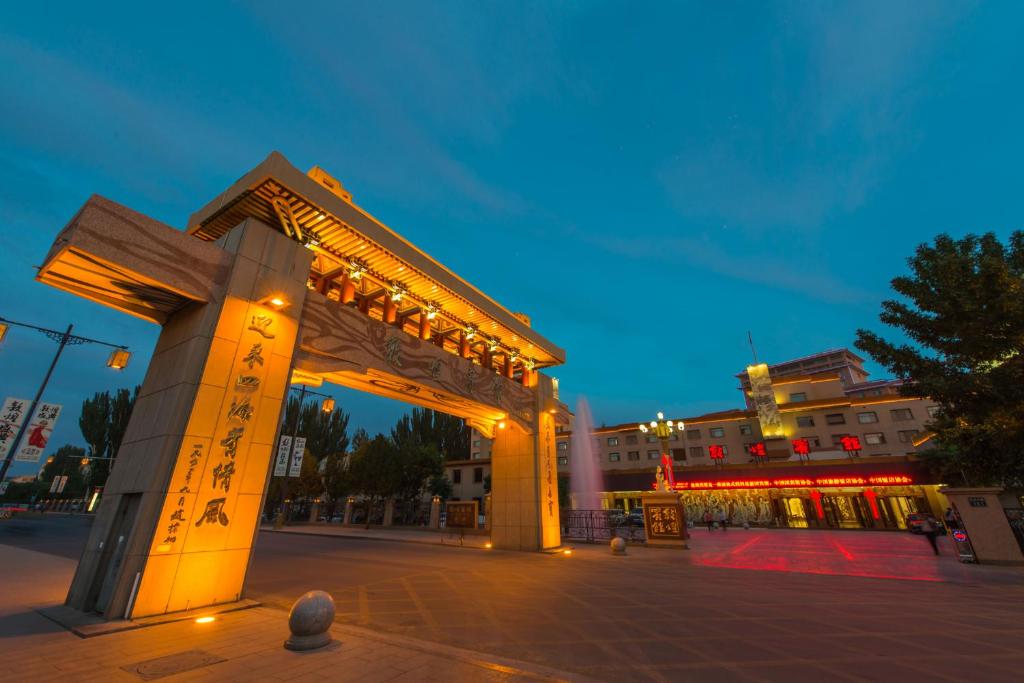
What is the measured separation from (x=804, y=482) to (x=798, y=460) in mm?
2528

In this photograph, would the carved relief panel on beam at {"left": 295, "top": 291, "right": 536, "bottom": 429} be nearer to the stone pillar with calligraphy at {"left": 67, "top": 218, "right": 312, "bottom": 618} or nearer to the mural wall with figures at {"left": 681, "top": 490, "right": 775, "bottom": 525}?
the stone pillar with calligraphy at {"left": 67, "top": 218, "right": 312, "bottom": 618}

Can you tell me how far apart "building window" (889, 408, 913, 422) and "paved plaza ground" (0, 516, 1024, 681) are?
94.4 feet

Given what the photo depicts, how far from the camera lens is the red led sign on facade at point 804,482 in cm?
2645

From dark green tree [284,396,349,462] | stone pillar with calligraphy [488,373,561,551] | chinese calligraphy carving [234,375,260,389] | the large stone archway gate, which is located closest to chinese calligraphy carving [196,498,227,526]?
the large stone archway gate

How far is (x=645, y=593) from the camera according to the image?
870cm

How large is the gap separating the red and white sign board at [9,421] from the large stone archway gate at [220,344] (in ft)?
37.2

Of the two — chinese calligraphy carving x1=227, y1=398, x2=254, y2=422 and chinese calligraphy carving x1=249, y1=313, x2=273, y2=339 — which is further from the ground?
chinese calligraphy carving x1=249, y1=313, x2=273, y2=339

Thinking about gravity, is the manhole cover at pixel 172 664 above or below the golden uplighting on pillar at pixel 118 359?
below

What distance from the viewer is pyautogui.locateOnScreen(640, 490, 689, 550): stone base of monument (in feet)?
55.9

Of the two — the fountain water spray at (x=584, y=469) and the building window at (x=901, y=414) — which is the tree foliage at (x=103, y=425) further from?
the building window at (x=901, y=414)

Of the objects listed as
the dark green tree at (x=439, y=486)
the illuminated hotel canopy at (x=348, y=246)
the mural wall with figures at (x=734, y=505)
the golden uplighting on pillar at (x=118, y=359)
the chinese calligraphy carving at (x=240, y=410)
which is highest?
the illuminated hotel canopy at (x=348, y=246)

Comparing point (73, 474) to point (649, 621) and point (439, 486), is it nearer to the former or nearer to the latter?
point (439, 486)

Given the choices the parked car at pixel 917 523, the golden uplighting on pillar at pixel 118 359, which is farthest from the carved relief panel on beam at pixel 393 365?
the parked car at pixel 917 523

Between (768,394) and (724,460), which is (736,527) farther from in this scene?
(768,394)
